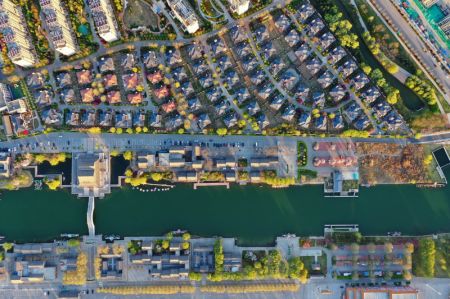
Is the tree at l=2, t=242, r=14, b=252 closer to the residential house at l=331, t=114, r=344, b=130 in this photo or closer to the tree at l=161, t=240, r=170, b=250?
the tree at l=161, t=240, r=170, b=250

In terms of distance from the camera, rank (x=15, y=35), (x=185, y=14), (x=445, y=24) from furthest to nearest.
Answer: (x=445, y=24), (x=185, y=14), (x=15, y=35)

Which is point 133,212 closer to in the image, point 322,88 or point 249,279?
point 249,279

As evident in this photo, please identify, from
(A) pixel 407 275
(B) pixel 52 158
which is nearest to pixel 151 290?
(B) pixel 52 158

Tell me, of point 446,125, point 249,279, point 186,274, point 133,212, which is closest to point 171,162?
point 133,212

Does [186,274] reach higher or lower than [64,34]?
lower

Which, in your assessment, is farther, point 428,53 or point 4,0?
point 428,53

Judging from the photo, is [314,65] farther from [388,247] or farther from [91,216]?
[91,216]
